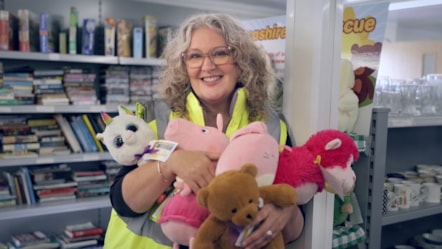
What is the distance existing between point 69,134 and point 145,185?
224 cm

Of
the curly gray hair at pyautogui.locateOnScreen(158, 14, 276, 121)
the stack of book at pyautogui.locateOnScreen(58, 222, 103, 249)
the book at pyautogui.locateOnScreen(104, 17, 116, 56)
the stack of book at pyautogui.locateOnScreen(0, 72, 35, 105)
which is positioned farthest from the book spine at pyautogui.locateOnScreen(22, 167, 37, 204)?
the curly gray hair at pyautogui.locateOnScreen(158, 14, 276, 121)

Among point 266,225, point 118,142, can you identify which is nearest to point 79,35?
point 118,142

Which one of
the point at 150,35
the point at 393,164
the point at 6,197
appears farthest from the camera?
the point at 150,35

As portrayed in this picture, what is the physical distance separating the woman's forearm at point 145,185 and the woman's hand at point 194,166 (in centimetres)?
5

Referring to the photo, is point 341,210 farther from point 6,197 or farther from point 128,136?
point 6,197

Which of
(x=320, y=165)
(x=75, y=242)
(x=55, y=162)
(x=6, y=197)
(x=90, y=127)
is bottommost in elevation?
(x=75, y=242)

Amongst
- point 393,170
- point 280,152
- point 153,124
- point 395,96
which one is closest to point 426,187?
Result: point 393,170

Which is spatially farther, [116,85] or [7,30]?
[116,85]

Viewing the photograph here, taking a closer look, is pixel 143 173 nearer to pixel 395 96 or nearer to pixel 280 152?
pixel 280 152

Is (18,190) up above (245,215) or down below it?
below

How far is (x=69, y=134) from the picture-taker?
10.2 ft

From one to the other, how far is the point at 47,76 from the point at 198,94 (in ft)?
7.26

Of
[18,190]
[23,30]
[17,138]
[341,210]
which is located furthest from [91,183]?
[341,210]

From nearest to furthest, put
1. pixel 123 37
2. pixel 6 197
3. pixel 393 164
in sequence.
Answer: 1. pixel 393 164
2. pixel 6 197
3. pixel 123 37
